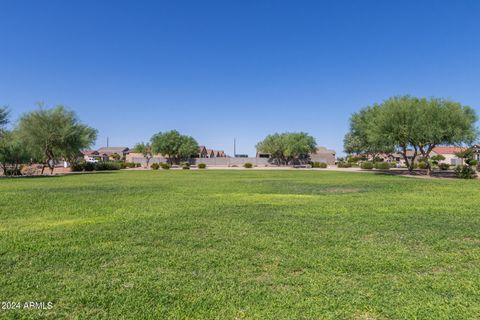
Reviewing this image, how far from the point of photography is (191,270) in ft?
15.7

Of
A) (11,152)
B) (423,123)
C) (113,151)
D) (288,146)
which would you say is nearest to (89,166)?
(11,152)

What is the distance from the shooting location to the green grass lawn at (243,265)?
3641 mm

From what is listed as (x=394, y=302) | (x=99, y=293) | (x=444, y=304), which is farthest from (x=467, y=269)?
(x=99, y=293)

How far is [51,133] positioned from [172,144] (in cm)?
4008

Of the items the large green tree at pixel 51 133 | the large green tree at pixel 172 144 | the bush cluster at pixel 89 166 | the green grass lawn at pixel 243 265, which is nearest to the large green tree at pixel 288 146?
the large green tree at pixel 172 144

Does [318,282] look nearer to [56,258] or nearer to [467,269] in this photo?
[467,269]

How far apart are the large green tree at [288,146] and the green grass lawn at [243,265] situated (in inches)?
2805

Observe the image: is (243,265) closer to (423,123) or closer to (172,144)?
(423,123)

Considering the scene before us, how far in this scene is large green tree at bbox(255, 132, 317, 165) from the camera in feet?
263

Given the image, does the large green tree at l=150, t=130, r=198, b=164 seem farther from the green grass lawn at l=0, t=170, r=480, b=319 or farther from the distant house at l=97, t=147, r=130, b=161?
the green grass lawn at l=0, t=170, r=480, b=319

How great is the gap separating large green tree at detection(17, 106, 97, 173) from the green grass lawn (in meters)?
34.6

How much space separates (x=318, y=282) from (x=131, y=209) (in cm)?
768

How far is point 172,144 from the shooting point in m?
79.6

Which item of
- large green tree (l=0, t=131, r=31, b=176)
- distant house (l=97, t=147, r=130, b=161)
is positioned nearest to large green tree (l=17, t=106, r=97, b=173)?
large green tree (l=0, t=131, r=31, b=176)
